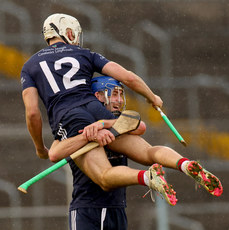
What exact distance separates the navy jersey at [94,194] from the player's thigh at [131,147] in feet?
0.41

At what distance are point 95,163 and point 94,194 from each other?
37 cm

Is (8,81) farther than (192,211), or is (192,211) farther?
(8,81)

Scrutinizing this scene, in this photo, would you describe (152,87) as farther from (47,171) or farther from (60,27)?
(47,171)

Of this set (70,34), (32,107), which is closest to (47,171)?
(32,107)

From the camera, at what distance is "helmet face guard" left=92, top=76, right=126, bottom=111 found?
4465 mm

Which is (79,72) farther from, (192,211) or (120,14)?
(120,14)

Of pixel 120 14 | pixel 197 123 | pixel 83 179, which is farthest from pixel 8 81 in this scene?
pixel 83 179

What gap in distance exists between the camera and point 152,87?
352 inches

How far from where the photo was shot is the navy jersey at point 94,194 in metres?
4.43

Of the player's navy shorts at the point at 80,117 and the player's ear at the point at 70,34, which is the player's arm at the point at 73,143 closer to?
the player's navy shorts at the point at 80,117

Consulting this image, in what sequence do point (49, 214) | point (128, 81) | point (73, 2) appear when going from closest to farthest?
point (128, 81) < point (49, 214) < point (73, 2)

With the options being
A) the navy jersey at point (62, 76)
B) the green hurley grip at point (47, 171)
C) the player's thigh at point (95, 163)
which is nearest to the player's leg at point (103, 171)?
the player's thigh at point (95, 163)

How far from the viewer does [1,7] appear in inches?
365

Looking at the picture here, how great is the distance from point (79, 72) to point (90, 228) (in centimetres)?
102
